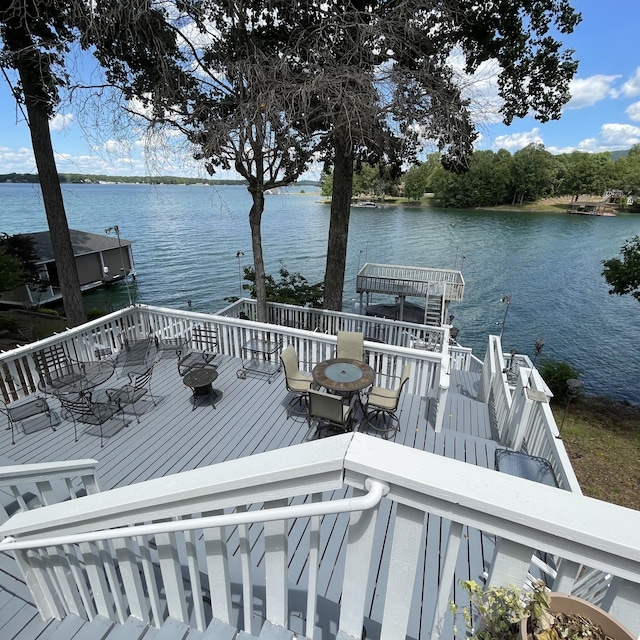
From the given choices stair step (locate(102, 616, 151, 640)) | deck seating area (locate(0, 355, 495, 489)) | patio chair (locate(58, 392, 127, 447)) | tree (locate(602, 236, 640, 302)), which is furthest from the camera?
tree (locate(602, 236, 640, 302))

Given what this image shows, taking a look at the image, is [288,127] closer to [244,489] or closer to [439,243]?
[244,489]

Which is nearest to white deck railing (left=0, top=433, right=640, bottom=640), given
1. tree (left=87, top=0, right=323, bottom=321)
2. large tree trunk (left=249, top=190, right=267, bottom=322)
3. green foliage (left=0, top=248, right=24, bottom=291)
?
tree (left=87, top=0, right=323, bottom=321)

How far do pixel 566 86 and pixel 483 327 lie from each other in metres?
13.5

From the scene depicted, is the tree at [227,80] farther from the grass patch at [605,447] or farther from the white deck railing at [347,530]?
the grass patch at [605,447]

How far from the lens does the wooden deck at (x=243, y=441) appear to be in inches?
108

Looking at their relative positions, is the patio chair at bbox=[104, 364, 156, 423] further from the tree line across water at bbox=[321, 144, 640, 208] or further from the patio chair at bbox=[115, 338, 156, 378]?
the tree line across water at bbox=[321, 144, 640, 208]

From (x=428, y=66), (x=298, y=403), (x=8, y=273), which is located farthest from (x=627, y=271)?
(x=8, y=273)

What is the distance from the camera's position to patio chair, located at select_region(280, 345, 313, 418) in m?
5.15

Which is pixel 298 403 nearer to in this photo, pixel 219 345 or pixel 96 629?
pixel 219 345

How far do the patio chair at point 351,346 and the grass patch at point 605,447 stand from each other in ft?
18.3

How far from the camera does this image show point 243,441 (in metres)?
4.56

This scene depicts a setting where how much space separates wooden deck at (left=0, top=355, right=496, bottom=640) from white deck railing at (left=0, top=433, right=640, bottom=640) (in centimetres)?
125

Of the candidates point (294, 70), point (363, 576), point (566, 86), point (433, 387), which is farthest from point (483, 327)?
point (363, 576)

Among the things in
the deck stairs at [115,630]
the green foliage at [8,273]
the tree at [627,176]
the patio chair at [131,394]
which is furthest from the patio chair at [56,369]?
the tree at [627,176]
